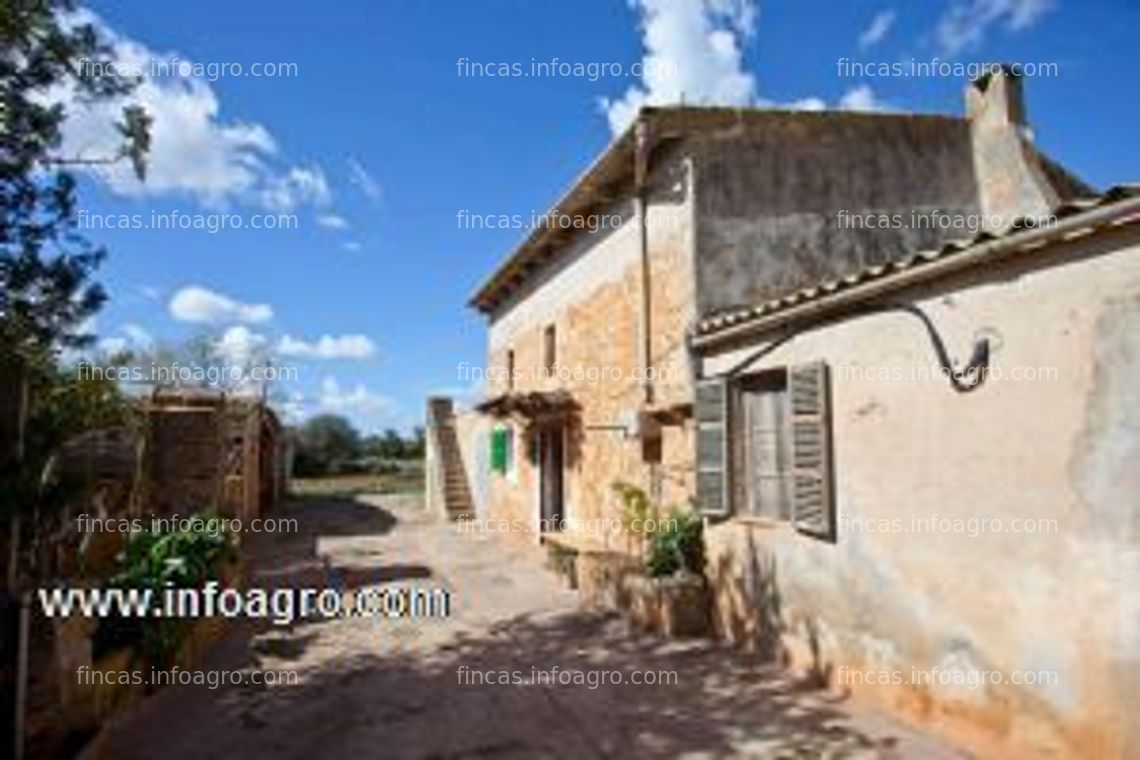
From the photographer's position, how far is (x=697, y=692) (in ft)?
24.0

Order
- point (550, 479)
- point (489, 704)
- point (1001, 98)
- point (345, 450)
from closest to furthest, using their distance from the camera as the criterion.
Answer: point (489, 704)
point (1001, 98)
point (550, 479)
point (345, 450)

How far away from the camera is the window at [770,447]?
7234 mm

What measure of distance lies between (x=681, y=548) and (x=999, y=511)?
14.0ft

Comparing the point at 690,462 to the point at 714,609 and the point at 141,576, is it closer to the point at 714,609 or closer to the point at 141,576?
the point at 714,609

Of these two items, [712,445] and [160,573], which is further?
[712,445]

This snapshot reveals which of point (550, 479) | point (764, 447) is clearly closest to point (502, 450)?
point (550, 479)

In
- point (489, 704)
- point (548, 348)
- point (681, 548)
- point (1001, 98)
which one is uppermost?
point (1001, 98)

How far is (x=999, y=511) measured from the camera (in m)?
5.48

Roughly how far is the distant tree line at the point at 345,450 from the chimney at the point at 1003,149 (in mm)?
39923

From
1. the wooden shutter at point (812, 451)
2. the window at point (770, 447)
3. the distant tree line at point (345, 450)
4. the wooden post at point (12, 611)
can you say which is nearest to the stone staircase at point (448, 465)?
the window at point (770, 447)

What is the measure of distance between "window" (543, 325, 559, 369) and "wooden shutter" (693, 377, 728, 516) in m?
6.70

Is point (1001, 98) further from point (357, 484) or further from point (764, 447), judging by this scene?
point (357, 484)

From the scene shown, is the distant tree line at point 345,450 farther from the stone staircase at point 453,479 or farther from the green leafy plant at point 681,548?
the green leafy plant at point 681,548

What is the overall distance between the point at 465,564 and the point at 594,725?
874cm
